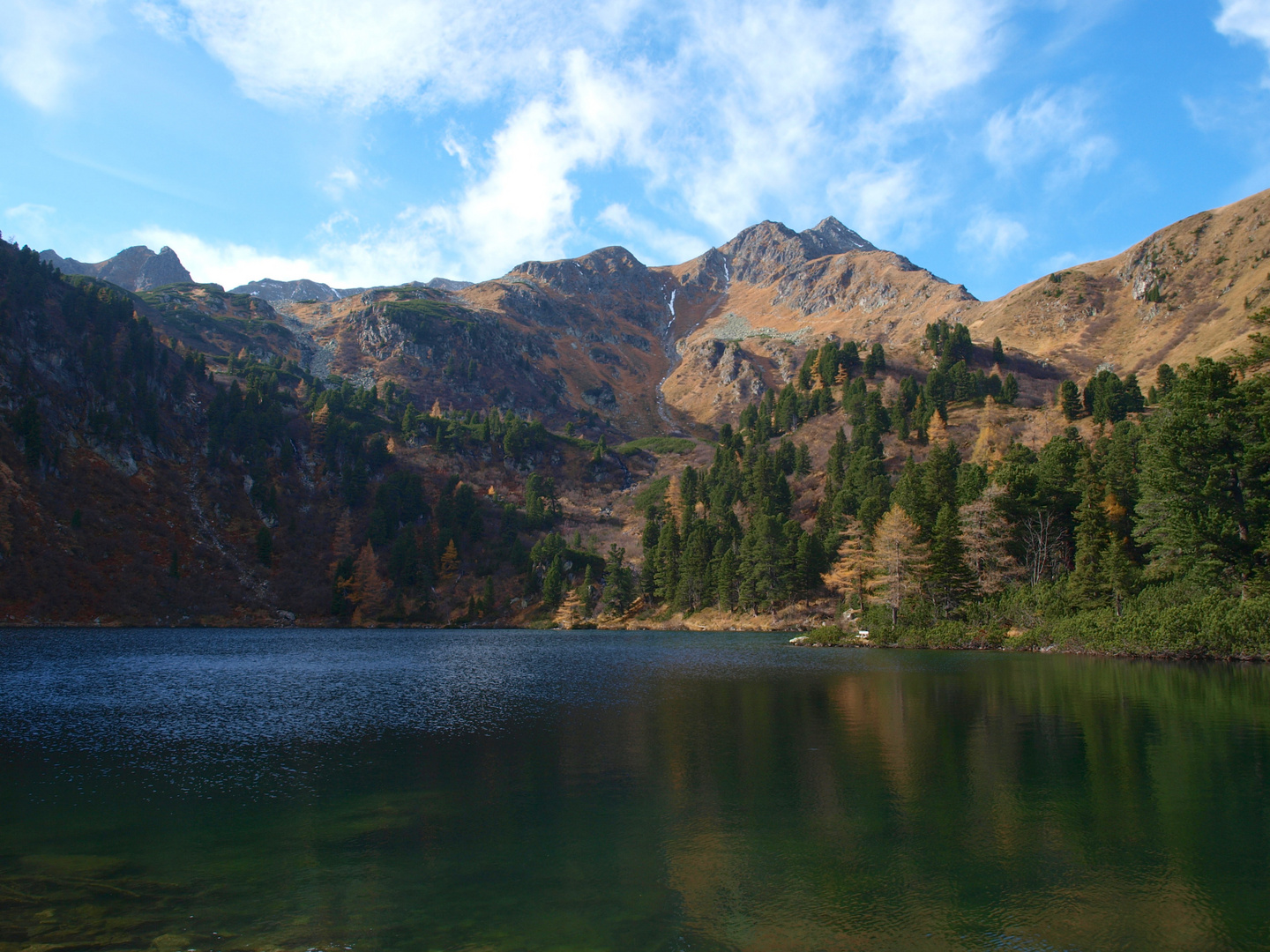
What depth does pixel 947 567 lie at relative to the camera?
3460 inches

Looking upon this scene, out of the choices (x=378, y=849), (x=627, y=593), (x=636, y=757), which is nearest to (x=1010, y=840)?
(x=636, y=757)

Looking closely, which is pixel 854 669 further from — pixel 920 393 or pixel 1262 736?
pixel 920 393

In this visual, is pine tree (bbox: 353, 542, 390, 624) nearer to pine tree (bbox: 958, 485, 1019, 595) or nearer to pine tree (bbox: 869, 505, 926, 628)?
pine tree (bbox: 869, 505, 926, 628)

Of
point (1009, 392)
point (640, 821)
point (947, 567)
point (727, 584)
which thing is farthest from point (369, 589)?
→ point (1009, 392)

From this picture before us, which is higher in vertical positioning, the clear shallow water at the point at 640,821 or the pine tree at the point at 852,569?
the pine tree at the point at 852,569

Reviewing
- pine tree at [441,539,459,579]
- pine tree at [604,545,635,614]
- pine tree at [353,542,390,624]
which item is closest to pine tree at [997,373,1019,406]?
pine tree at [604,545,635,614]

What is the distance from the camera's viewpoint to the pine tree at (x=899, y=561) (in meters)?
91.8

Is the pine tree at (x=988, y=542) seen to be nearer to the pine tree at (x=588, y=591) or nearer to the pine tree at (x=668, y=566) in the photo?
the pine tree at (x=668, y=566)

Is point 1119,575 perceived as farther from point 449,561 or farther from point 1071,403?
point 449,561

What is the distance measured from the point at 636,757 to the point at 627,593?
122 metres

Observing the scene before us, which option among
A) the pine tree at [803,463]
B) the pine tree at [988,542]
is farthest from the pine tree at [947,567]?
the pine tree at [803,463]

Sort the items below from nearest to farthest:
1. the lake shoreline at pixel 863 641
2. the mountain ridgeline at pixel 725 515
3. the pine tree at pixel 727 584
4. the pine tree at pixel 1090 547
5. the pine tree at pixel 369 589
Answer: the lake shoreline at pixel 863 641 → the mountain ridgeline at pixel 725 515 → the pine tree at pixel 1090 547 → the pine tree at pixel 727 584 → the pine tree at pixel 369 589

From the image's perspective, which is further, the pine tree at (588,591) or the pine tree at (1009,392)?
the pine tree at (1009,392)

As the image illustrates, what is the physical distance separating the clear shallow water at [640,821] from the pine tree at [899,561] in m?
46.5
